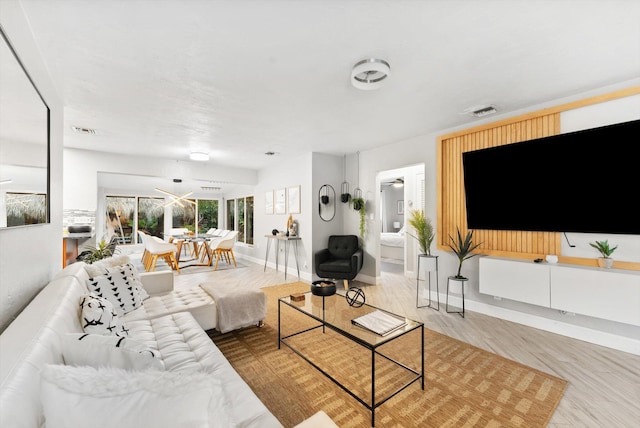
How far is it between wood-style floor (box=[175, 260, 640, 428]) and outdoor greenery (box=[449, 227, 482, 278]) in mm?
725

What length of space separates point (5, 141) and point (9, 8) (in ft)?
2.51

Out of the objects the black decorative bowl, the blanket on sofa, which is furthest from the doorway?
the blanket on sofa

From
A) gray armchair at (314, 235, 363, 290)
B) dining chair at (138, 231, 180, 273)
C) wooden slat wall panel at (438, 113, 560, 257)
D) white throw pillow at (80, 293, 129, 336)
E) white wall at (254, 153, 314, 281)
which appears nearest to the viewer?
white throw pillow at (80, 293, 129, 336)

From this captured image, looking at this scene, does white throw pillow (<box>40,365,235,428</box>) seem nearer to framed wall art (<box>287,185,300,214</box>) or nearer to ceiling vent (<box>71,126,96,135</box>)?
ceiling vent (<box>71,126,96,135</box>)

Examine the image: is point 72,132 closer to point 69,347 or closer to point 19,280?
point 19,280

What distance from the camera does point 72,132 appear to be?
389cm

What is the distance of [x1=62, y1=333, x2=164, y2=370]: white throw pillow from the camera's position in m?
1.09

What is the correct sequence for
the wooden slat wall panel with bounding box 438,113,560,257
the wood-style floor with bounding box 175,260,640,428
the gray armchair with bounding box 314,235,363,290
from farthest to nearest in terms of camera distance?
the gray armchair with bounding box 314,235,363,290 → the wooden slat wall panel with bounding box 438,113,560,257 → the wood-style floor with bounding box 175,260,640,428

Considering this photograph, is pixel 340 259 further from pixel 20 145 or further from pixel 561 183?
pixel 20 145

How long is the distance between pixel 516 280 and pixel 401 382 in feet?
6.42

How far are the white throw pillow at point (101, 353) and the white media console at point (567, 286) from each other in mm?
3491

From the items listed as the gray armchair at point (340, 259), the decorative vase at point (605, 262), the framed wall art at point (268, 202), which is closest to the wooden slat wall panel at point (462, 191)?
the decorative vase at point (605, 262)

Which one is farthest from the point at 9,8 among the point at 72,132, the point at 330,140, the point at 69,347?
the point at 330,140

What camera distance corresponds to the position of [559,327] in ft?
9.61
